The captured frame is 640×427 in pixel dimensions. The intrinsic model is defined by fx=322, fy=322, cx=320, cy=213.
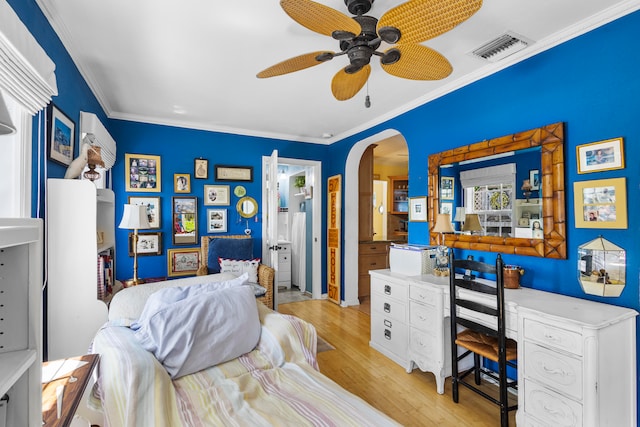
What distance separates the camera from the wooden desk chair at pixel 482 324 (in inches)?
77.6

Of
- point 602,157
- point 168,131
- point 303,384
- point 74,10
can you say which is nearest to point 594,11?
point 602,157

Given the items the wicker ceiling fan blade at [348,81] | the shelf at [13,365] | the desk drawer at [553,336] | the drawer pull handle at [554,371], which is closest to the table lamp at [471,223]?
the desk drawer at [553,336]

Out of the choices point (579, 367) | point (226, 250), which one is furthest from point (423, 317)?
point (226, 250)

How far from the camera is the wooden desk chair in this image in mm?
1972

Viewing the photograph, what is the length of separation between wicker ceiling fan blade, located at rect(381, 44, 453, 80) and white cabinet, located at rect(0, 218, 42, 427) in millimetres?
1729

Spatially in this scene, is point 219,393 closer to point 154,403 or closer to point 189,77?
point 154,403

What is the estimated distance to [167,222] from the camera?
405 cm

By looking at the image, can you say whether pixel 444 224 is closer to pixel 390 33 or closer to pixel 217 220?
pixel 390 33

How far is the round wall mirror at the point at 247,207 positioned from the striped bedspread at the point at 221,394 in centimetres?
282

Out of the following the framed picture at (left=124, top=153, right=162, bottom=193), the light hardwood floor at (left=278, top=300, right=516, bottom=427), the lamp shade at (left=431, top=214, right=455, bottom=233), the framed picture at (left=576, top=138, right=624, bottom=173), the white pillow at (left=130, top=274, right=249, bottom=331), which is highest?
the framed picture at (left=124, top=153, right=162, bottom=193)

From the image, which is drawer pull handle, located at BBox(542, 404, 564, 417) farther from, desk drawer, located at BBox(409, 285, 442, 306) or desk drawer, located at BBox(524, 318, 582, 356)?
desk drawer, located at BBox(409, 285, 442, 306)

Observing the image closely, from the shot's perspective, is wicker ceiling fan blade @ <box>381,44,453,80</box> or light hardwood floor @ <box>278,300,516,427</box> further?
light hardwood floor @ <box>278,300,516,427</box>

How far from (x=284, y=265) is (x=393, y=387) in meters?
3.42

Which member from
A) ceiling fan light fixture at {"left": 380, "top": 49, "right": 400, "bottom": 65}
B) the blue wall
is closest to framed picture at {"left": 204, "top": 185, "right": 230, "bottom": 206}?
the blue wall
